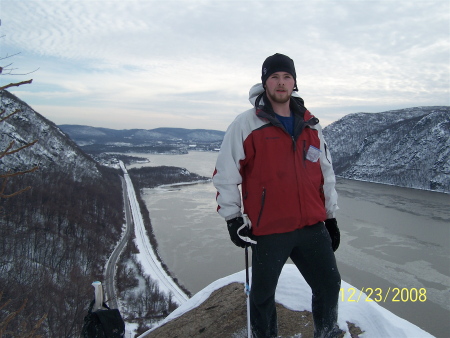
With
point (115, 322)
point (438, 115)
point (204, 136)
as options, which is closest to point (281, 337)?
point (115, 322)

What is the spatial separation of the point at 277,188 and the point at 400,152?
52.7m

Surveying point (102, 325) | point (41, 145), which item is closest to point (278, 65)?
point (102, 325)

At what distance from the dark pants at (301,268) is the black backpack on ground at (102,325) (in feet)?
2.21

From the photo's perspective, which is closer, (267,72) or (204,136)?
(267,72)

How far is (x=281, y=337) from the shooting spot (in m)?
2.21

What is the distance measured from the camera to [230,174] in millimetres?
1529

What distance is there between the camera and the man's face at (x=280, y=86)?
1.61 meters

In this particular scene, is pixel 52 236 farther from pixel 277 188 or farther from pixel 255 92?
pixel 277 188

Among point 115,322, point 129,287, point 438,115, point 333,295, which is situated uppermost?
point 438,115

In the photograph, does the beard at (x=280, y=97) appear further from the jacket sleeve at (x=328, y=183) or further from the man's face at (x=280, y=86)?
the jacket sleeve at (x=328, y=183)

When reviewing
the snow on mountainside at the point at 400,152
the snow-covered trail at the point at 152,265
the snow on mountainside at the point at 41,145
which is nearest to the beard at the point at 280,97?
the snow-covered trail at the point at 152,265

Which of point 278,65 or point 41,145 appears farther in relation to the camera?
point 41,145

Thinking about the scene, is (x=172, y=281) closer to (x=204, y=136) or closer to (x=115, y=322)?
(x=115, y=322)

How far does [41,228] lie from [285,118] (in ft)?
72.4
